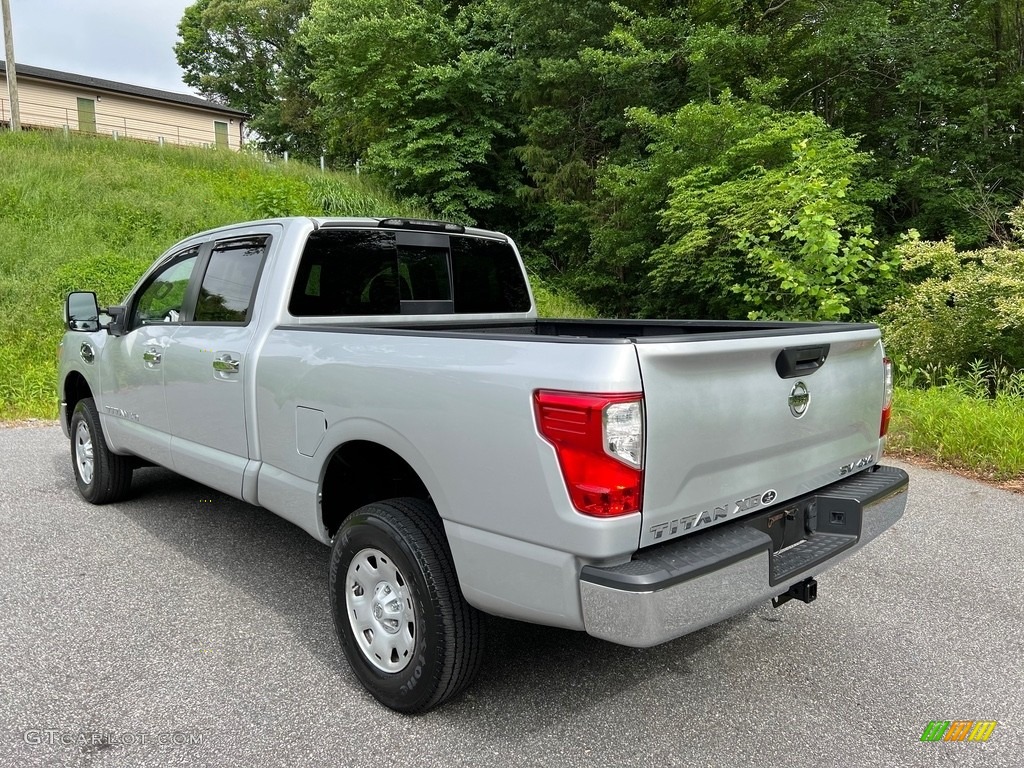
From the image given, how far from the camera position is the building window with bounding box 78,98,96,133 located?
33.6 meters

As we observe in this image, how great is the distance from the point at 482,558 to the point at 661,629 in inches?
23.4

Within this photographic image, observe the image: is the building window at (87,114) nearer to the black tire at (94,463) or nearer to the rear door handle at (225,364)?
the black tire at (94,463)

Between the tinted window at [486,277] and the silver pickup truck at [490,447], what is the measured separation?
14 centimetres

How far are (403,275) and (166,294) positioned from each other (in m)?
1.56

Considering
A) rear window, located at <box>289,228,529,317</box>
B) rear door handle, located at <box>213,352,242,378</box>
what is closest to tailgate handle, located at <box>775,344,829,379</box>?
rear window, located at <box>289,228,529,317</box>

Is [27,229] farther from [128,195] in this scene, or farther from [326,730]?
[326,730]

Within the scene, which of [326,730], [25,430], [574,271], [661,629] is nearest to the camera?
[661,629]

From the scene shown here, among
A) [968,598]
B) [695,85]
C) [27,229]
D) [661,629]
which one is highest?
[695,85]

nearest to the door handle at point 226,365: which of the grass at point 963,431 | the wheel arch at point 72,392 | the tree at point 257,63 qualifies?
the wheel arch at point 72,392

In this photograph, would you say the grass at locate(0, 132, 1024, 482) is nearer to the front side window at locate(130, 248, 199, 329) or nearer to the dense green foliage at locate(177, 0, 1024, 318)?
the dense green foliage at locate(177, 0, 1024, 318)

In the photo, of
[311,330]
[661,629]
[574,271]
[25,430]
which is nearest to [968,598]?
[661,629]

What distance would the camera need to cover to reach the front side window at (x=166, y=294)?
13.9 feet

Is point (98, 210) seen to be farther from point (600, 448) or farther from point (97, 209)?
point (600, 448)

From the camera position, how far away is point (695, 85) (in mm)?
16391
